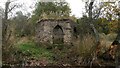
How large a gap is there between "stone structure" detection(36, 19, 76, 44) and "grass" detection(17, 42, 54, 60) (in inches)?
25.3

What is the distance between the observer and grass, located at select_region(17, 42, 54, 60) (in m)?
11.7

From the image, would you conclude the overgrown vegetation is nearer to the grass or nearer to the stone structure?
the grass

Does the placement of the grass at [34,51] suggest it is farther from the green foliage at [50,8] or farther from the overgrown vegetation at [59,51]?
the green foliage at [50,8]

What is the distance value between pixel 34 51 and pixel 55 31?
2.05 m

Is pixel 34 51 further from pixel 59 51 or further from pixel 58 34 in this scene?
pixel 58 34

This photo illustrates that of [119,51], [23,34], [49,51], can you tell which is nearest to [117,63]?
[119,51]

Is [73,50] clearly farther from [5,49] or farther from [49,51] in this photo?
[5,49]

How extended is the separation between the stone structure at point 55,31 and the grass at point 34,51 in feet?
2.11

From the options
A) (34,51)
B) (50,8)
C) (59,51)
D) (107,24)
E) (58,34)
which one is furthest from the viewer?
(50,8)

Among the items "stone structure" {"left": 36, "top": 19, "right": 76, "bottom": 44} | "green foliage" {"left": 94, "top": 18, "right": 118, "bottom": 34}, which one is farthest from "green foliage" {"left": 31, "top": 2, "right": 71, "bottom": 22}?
"green foliage" {"left": 94, "top": 18, "right": 118, "bottom": 34}

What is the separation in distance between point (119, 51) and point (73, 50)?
2137 mm

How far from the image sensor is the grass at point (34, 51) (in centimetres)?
1169

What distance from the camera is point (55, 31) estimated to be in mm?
13836

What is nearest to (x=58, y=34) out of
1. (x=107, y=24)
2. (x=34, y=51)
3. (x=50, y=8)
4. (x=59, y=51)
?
(x=59, y=51)
